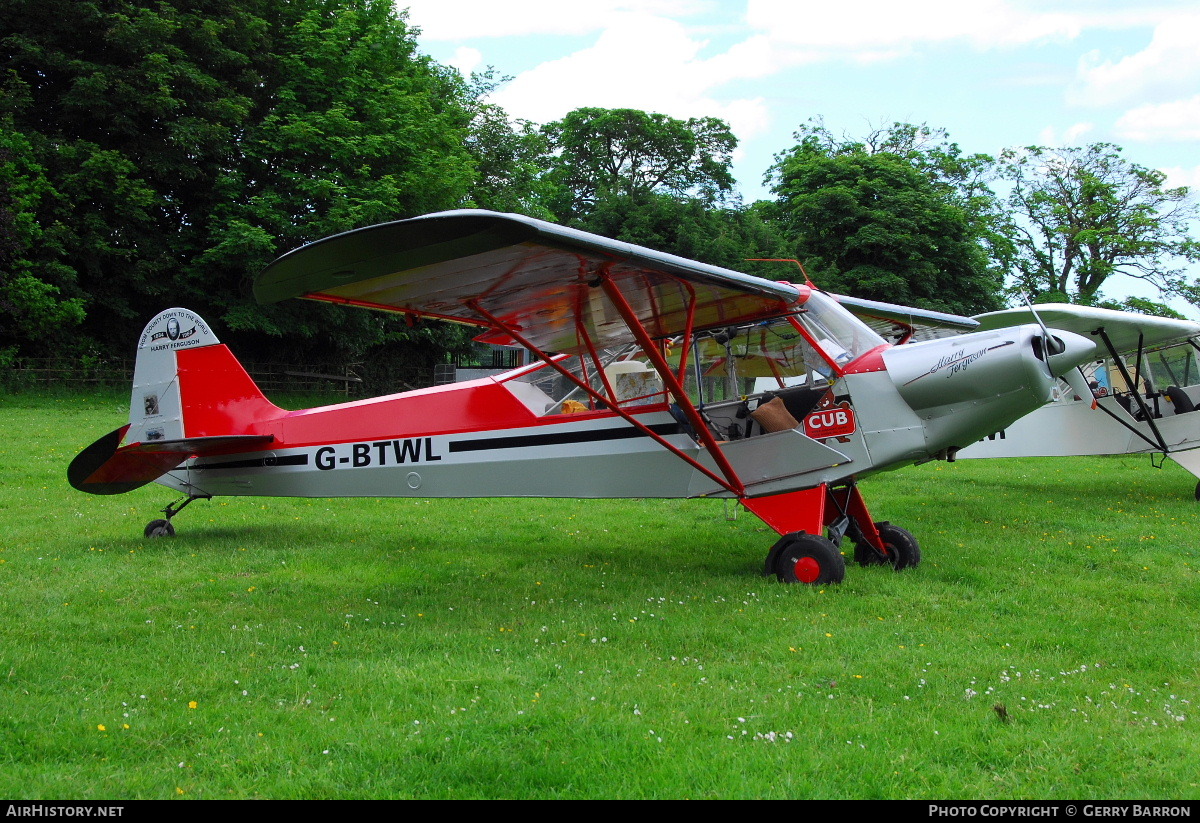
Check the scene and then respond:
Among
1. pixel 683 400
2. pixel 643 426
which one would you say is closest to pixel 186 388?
pixel 643 426

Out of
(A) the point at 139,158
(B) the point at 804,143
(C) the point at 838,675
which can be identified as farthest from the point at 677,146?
(C) the point at 838,675

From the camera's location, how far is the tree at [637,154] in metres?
51.5

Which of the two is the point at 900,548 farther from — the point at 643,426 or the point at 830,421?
the point at 643,426

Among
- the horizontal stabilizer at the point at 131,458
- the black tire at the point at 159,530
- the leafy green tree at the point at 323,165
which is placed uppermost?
the leafy green tree at the point at 323,165

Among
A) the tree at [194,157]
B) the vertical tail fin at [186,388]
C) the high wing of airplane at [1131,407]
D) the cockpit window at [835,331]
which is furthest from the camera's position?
the tree at [194,157]

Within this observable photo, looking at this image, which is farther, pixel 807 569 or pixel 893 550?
pixel 893 550

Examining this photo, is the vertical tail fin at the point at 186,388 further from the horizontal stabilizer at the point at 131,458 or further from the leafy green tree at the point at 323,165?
the leafy green tree at the point at 323,165

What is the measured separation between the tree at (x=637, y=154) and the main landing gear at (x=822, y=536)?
4462 centimetres

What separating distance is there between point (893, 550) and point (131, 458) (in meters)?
7.67

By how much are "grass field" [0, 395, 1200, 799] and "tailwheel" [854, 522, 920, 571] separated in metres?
0.21

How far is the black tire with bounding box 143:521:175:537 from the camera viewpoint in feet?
31.7

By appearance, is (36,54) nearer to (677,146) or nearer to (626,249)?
(626,249)

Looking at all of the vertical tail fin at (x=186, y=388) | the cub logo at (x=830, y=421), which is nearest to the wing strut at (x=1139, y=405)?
the cub logo at (x=830, y=421)

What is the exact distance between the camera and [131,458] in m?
9.30
